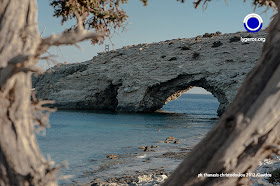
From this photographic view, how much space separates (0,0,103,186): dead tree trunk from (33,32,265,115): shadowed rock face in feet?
120

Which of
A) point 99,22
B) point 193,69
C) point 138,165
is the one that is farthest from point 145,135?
point 193,69

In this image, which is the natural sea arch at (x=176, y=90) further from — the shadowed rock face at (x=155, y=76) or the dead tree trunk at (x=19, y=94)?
the dead tree trunk at (x=19, y=94)

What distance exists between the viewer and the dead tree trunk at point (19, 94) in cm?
312

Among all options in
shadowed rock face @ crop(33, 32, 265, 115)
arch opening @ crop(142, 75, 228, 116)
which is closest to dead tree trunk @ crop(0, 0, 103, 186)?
shadowed rock face @ crop(33, 32, 265, 115)

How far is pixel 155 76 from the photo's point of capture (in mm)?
45844

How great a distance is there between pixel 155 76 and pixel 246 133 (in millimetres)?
42893

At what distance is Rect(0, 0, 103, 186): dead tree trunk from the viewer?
10.2 ft

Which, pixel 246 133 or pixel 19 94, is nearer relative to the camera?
pixel 246 133

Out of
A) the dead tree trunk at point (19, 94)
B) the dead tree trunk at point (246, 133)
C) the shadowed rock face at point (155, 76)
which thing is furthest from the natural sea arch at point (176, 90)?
the dead tree trunk at point (19, 94)

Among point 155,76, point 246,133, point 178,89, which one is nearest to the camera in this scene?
point 246,133

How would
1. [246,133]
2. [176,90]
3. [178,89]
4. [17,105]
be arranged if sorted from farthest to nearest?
[176,90], [178,89], [17,105], [246,133]

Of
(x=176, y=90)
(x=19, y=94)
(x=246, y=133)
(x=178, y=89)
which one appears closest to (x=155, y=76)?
(x=176, y=90)

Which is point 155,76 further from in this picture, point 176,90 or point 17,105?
point 17,105

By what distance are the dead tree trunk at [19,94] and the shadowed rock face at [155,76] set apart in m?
36.5
